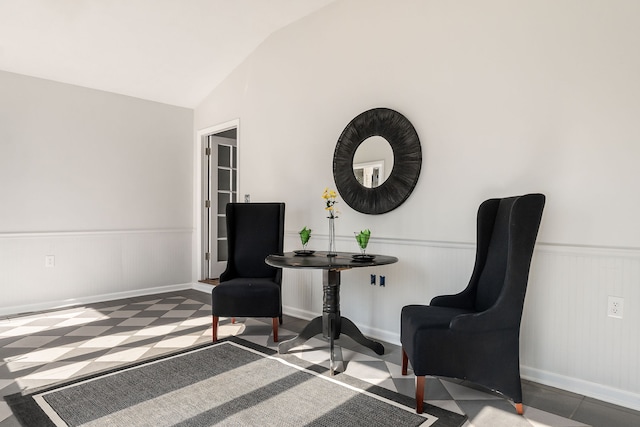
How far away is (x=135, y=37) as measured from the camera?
394cm

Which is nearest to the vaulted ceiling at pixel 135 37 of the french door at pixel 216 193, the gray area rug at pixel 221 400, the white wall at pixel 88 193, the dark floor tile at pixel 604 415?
the white wall at pixel 88 193

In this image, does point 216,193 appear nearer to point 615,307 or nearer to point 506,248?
point 506,248

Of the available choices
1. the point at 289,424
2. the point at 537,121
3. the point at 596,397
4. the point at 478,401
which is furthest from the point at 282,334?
the point at 537,121

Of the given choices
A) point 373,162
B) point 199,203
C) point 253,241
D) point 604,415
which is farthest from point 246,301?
point 199,203

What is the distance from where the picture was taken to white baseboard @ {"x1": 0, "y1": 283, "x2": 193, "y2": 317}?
4074 mm

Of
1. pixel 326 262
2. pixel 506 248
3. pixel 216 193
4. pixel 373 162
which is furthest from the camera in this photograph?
pixel 216 193

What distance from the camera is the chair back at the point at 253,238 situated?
3.66 metres

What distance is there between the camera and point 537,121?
2520 millimetres

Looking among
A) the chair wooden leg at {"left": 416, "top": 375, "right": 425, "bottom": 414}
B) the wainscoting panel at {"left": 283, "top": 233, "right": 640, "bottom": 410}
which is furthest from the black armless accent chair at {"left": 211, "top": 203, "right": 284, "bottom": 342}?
the chair wooden leg at {"left": 416, "top": 375, "right": 425, "bottom": 414}

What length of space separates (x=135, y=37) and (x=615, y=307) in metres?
4.46

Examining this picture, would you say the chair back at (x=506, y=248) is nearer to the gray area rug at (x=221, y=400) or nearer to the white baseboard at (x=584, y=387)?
the white baseboard at (x=584, y=387)

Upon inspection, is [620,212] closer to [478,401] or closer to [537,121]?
[537,121]

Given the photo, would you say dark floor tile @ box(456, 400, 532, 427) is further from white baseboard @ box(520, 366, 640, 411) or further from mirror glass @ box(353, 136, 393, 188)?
mirror glass @ box(353, 136, 393, 188)

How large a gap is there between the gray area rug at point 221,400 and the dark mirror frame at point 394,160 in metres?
1.40
